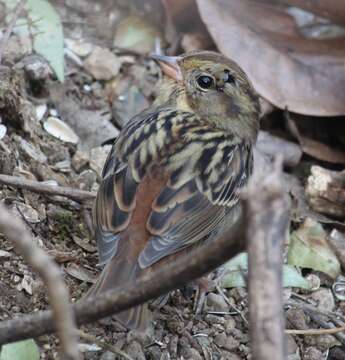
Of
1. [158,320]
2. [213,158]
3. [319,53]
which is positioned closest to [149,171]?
[213,158]

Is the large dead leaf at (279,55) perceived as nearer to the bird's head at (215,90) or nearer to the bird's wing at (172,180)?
the bird's head at (215,90)

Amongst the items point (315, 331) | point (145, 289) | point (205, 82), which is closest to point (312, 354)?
point (315, 331)

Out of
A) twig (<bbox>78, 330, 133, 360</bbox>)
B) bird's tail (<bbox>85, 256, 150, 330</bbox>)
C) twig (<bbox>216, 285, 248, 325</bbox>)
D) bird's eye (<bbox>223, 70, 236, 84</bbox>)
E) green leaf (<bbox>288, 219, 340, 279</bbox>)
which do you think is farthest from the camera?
green leaf (<bbox>288, 219, 340, 279</bbox>)

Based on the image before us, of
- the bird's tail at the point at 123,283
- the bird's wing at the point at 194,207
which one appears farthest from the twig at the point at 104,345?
the bird's wing at the point at 194,207

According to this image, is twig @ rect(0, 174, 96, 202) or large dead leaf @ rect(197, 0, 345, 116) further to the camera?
large dead leaf @ rect(197, 0, 345, 116)

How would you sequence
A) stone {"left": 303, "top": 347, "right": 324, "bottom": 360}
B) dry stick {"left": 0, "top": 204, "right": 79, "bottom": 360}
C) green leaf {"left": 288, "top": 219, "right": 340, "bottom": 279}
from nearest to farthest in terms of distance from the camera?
dry stick {"left": 0, "top": 204, "right": 79, "bottom": 360} < stone {"left": 303, "top": 347, "right": 324, "bottom": 360} < green leaf {"left": 288, "top": 219, "right": 340, "bottom": 279}

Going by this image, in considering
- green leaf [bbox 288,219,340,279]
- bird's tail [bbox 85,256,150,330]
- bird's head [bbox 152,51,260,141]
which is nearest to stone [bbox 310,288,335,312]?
green leaf [bbox 288,219,340,279]

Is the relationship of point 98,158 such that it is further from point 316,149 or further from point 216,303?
point 316,149

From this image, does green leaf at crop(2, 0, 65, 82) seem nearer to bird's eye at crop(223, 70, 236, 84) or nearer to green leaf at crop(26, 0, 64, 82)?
green leaf at crop(26, 0, 64, 82)
